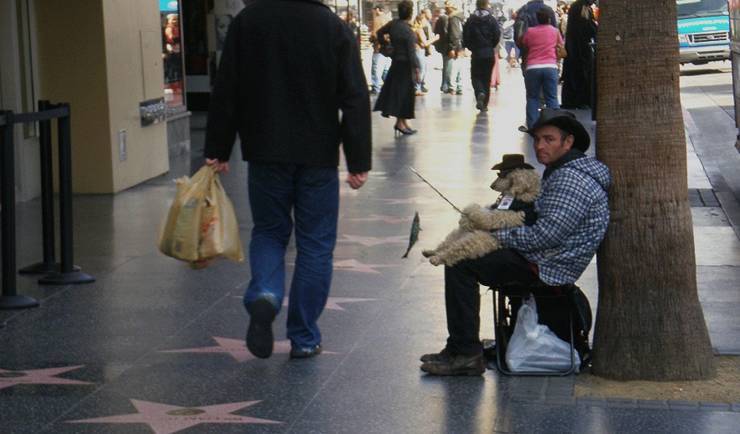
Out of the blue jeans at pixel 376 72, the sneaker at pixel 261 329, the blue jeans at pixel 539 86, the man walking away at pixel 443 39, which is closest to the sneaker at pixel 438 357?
the sneaker at pixel 261 329

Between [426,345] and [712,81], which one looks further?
[712,81]

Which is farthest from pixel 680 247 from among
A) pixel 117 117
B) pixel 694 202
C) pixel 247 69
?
pixel 117 117

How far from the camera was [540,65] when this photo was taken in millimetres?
18281

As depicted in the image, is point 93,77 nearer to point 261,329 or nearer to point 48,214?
point 48,214

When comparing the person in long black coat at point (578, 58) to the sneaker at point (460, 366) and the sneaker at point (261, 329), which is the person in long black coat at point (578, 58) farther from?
the sneaker at point (261, 329)

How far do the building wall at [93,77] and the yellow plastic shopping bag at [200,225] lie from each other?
6321 millimetres

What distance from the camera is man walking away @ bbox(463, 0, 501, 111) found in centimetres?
2231

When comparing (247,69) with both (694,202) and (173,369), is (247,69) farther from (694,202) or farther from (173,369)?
(694,202)

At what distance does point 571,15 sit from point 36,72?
12.2 m

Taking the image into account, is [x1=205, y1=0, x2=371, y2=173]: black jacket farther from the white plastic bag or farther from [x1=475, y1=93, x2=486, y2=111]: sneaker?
[x1=475, y1=93, x2=486, y2=111]: sneaker

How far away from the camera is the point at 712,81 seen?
29.1 meters

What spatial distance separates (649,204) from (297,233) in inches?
63.3

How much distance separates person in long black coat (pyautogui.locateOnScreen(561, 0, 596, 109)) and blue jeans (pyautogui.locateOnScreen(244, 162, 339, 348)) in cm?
1589

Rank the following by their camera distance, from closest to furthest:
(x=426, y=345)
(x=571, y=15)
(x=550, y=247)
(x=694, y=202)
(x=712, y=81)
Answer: (x=550, y=247), (x=426, y=345), (x=694, y=202), (x=571, y=15), (x=712, y=81)
